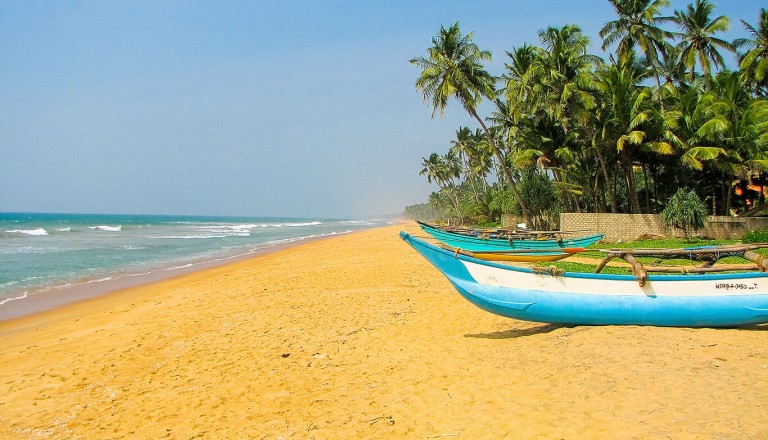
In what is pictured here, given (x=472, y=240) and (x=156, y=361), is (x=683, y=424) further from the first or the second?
(x=472, y=240)

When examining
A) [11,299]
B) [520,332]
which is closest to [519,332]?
[520,332]

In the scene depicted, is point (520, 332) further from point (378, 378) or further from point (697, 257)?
point (697, 257)

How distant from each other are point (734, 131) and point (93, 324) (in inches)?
986

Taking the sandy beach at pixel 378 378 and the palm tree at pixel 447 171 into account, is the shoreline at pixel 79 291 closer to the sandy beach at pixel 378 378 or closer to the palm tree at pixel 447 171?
the sandy beach at pixel 378 378

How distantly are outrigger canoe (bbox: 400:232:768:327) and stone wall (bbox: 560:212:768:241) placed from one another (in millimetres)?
13241

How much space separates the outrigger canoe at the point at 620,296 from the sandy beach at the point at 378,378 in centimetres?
20

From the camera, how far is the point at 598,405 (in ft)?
13.2

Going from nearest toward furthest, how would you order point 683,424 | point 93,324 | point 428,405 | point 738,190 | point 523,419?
point 683,424 → point 523,419 → point 428,405 → point 93,324 → point 738,190

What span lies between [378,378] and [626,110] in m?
20.3

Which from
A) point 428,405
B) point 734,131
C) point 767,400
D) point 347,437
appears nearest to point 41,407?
point 347,437

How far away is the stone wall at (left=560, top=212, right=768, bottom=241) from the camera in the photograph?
18172 mm

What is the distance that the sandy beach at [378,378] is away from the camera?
396cm

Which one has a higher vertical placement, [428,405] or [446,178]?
[446,178]

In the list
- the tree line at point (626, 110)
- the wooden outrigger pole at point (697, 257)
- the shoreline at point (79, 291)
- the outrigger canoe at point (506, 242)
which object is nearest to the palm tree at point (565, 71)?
the tree line at point (626, 110)
